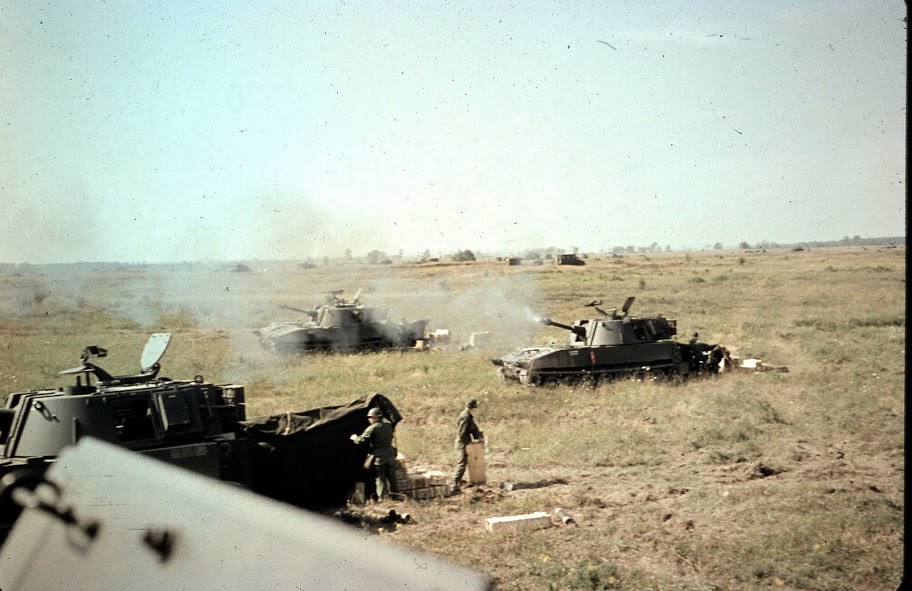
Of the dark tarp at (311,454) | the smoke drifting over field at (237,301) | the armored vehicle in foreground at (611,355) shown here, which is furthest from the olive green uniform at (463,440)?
the smoke drifting over field at (237,301)

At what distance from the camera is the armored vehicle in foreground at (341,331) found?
25938 mm

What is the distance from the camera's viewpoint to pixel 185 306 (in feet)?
102

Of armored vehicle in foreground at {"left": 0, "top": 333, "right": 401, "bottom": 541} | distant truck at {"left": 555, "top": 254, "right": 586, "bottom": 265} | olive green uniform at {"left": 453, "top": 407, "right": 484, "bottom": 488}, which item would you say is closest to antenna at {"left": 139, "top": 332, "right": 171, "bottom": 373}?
armored vehicle in foreground at {"left": 0, "top": 333, "right": 401, "bottom": 541}

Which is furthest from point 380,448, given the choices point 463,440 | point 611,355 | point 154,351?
point 611,355

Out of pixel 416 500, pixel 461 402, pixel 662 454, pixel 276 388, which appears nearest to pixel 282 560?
pixel 416 500

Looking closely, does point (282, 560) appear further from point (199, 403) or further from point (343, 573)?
point (199, 403)

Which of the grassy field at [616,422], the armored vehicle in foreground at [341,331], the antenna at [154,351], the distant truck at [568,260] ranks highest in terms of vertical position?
the distant truck at [568,260]

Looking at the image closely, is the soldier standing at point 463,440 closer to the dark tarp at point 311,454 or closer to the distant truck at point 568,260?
the dark tarp at point 311,454

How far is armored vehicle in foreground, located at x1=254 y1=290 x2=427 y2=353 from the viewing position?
1021 inches

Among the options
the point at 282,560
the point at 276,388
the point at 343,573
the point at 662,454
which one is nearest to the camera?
the point at 343,573

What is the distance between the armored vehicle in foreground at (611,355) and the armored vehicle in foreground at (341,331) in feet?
23.6

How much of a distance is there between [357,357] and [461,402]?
7959 millimetres

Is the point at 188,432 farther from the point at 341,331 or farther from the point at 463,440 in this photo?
the point at 341,331

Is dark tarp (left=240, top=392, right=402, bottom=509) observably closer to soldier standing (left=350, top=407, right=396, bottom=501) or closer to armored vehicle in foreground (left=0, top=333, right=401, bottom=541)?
armored vehicle in foreground (left=0, top=333, right=401, bottom=541)
